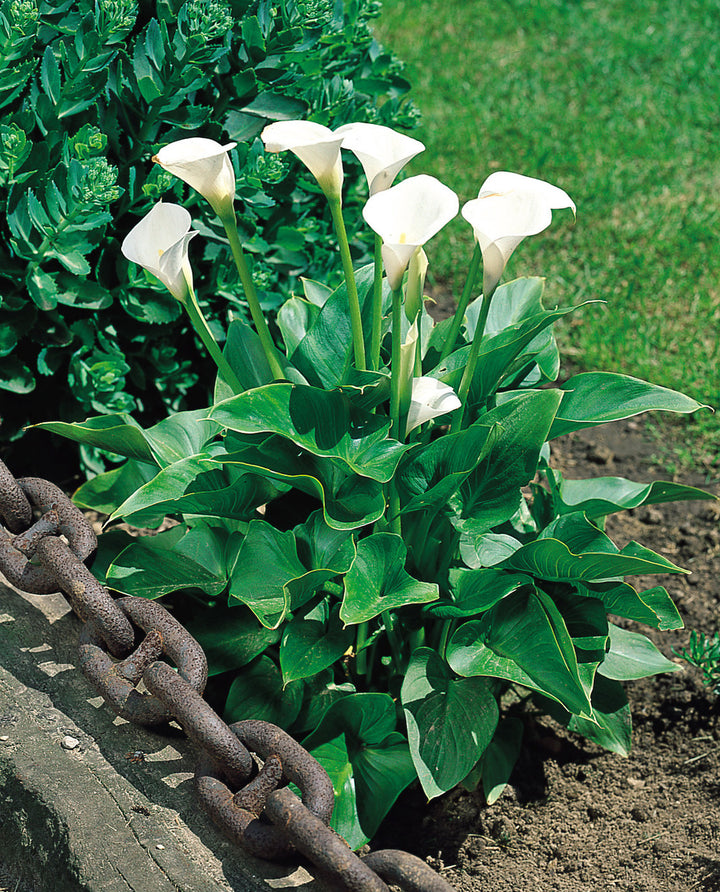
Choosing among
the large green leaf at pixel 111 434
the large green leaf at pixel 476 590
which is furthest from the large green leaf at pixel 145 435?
the large green leaf at pixel 476 590

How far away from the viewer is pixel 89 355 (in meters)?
2.31

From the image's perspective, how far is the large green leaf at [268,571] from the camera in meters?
1.62

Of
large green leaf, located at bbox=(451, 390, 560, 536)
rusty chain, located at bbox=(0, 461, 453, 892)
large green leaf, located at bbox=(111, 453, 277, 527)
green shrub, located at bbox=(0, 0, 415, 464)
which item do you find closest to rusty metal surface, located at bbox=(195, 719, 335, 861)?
rusty chain, located at bbox=(0, 461, 453, 892)

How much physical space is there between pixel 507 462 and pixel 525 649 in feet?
1.11

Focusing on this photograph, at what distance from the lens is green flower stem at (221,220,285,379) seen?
1.67 meters

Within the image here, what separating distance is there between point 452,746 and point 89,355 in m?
1.29

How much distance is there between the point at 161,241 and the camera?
65.4 inches

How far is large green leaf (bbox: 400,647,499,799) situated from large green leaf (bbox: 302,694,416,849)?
0.06 metres

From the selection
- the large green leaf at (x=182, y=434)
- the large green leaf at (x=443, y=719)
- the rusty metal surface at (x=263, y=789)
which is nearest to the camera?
the rusty metal surface at (x=263, y=789)

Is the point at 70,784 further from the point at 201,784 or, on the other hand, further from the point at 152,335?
the point at 152,335

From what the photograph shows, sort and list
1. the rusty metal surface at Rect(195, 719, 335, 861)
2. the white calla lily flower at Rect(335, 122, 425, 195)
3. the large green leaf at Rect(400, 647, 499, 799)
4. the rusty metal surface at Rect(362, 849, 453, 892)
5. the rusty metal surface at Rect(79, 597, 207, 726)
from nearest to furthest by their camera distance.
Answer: the rusty metal surface at Rect(362, 849, 453, 892)
the rusty metal surface at Rect(195, 719, 335, 861)
the rusty metal surface at Rect(79, 597, 207, 726)
the white calla lily flower at Rect(335, 122, 425, 195)
the large green leaf at Rect(400, 647, 499, 799)

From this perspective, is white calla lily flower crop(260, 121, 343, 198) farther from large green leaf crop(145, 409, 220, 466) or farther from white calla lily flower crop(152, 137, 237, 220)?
large green leaf crop(145, 409, 220, 466)

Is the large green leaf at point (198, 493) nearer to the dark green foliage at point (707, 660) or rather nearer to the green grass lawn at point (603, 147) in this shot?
the dark green foliage at point (707, 660)

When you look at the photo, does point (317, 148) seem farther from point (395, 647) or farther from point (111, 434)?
point (395, 647)
